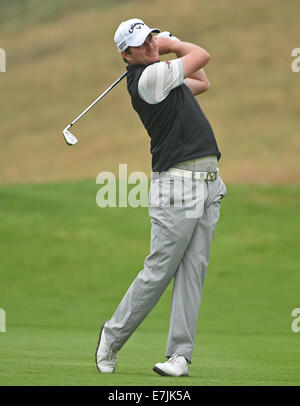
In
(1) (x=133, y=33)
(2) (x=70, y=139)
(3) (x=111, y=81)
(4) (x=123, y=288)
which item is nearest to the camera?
(1) (x=133, y=33)

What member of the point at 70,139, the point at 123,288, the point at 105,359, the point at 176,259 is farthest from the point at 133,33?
the point at 123,288

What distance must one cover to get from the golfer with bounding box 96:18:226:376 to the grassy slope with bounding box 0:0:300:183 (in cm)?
2053

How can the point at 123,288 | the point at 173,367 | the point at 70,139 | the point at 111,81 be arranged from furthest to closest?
the point at 111,81 < the point at 123,288 < the point at 70,139 < the point at 173,367

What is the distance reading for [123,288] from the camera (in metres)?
11.6

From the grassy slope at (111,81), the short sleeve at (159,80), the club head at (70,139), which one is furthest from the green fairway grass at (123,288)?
the grassy slope at (111,81)

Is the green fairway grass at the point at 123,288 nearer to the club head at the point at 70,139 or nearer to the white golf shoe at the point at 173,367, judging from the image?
the white golf shoe at the point at 173,367

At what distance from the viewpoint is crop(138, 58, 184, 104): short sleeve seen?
14.8 ft

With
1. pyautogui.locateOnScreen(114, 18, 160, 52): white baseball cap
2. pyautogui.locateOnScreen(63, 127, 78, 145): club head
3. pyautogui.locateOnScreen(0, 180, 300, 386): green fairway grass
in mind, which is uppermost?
pyautogui.locateOnScreen(114, 18, 160, 52): white baseball cap

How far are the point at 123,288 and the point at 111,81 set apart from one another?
21.8 m

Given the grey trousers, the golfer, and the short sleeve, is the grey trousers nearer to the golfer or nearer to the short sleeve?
the golfer

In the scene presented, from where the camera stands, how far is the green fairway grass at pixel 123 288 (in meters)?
4.78

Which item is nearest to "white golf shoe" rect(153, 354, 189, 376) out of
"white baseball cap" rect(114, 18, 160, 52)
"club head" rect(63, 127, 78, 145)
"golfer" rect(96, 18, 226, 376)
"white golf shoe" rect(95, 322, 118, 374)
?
"golfer" rect(96, 18, 226, 376)

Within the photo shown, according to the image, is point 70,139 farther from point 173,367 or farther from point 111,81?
point 111,81

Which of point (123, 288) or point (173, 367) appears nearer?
point (173, 367)
